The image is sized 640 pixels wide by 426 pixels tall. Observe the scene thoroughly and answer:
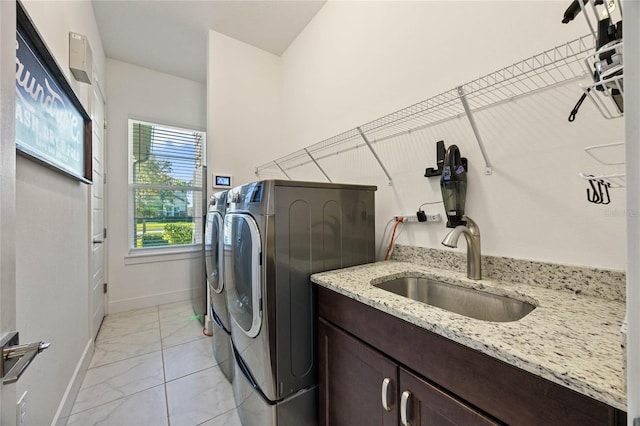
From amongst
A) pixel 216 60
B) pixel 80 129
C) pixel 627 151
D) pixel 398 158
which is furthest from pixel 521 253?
pixel 216 60

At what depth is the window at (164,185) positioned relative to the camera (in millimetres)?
3135

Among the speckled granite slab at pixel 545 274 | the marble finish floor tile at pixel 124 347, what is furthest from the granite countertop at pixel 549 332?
the marble finish floor tile at pixel 124 347

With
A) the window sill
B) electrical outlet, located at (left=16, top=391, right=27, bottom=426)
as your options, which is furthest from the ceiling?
electrical outlet, located at (left=16, top=391, right=27, bottom=426)

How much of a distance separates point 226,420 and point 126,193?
281 centimetres

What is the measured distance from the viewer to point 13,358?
1.61ft

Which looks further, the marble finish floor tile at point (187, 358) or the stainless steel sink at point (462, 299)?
the marble finish floor tile at point (187, 358)

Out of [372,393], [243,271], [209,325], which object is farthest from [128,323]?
[372,393]

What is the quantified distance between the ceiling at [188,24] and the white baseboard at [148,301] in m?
2.84

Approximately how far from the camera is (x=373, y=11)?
176 centimetres

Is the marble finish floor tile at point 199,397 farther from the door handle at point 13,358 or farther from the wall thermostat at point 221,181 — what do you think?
the wall thermostat at point 221,181

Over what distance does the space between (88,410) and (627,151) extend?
2.46 m

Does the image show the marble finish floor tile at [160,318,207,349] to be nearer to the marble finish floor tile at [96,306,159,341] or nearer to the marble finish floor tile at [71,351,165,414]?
the marble finish floor tile at [96,306,159,341]

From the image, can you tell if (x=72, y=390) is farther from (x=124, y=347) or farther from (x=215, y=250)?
(x=215, y=250)

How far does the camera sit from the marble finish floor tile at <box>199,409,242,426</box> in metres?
1.42
